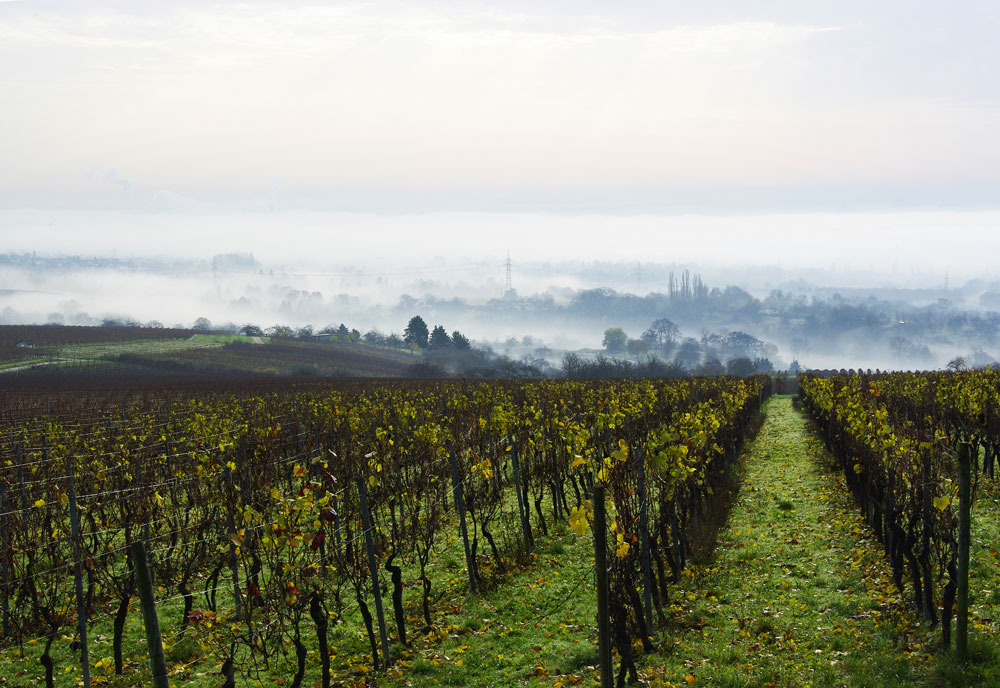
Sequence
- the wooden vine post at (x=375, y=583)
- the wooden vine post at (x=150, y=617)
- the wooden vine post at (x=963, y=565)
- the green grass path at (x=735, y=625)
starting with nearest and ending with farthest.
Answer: the wooden vine post at (x=150, y=617) → the wooden vine post at (x=963, y=565) → the green grass path at (x=735, y=625) → the wooden vine post at (x=375, y=583)

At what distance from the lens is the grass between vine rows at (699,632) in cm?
798

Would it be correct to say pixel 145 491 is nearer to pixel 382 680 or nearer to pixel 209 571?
pixel 209 571

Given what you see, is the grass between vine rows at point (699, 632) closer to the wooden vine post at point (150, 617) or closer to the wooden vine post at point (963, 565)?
the wooden vine post at point (963, 565)

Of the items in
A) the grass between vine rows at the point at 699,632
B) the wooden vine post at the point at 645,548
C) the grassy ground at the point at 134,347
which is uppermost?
the grassy ground at the point at 134,347

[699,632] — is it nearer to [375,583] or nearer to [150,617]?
[375,583]

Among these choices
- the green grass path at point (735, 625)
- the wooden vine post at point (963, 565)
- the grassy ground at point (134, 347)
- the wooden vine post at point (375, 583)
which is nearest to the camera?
the wooden vine post at point (963, 565)

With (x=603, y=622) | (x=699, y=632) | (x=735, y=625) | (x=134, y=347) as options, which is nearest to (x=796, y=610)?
(x=735, y=625)

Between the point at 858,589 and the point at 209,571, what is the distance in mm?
10312

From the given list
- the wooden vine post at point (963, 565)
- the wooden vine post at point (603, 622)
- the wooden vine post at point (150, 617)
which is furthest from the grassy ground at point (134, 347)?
the wooden vine post at point (963, 565)

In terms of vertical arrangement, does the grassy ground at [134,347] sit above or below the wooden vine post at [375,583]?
above

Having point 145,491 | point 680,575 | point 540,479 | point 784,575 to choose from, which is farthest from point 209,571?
point 784,575

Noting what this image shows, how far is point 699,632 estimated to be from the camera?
9336mm

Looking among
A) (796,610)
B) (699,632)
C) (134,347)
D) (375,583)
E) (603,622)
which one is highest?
(134,347)

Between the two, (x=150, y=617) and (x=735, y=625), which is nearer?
(x=150, y=617)
